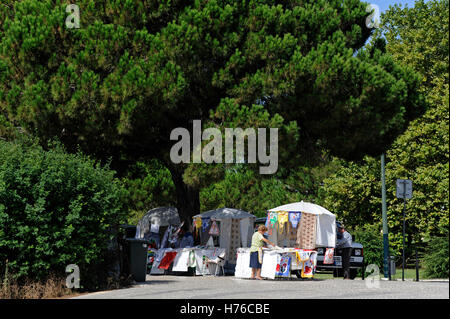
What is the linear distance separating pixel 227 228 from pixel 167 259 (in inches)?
144

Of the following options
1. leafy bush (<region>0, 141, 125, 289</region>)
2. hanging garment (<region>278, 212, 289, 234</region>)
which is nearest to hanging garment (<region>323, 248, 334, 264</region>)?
hanging garment (<region>278, 212, 289, 234</region>)

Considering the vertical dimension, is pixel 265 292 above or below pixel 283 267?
below

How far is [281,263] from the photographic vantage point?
687 inches

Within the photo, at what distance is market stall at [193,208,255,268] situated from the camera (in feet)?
74.0

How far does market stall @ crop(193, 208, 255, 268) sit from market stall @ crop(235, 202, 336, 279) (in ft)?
4.49

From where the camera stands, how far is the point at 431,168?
93.4 feet

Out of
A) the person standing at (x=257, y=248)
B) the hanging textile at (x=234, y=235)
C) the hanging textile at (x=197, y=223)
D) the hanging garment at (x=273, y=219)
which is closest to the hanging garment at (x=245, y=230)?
the hanging textile at (x=234, y=235)

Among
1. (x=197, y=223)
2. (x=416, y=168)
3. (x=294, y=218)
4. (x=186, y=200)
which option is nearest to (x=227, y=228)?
(x=197, y=223)

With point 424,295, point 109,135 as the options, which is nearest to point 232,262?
point 109,135

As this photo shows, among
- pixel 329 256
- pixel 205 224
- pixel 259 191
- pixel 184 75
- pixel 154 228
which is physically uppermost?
pixel 184 75

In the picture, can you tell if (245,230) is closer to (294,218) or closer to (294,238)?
(294,238)

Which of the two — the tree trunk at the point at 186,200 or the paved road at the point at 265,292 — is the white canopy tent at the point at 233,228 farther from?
the paved road at the point at 265,292

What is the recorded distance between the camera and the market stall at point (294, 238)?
690 inches

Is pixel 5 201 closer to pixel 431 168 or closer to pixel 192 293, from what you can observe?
Result: pixel 192 293
